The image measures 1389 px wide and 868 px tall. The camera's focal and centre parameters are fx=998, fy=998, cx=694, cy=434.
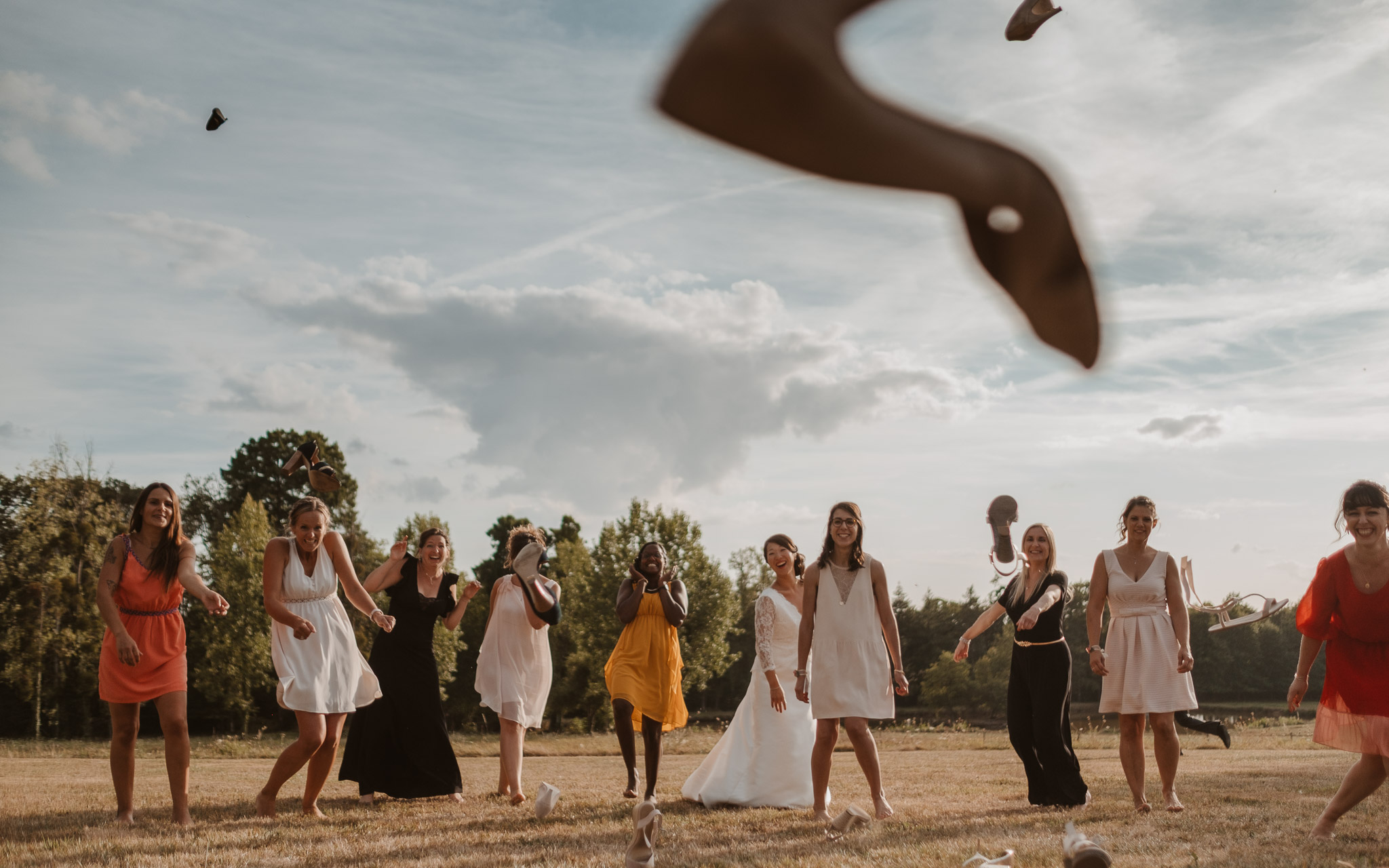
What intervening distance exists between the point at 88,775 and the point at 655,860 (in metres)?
10.7

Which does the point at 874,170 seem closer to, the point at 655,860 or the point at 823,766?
the point at 655,860

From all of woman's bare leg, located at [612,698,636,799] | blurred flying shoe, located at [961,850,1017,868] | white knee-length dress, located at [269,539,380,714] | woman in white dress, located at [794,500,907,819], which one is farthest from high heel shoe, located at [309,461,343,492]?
blurred flying shoe, located at [961,850,1017,868]

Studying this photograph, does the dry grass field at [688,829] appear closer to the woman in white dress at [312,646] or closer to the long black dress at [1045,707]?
the long black dress at [1045,707]

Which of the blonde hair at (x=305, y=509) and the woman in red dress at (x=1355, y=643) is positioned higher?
the blonde hair at (x=305, y=509)

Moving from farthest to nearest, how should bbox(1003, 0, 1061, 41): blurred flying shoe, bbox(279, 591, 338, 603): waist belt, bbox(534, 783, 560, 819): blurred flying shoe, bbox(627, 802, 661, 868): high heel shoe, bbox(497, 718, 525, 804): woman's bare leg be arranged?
1. bbox(497, 718, 525, 804): woman's bare leg
2. bbox(534, 783, 560, 819): blurred flying shoe
3. bbox(279, 591, 338, 603): waist belt
4. bbox(627, 802, 661, 868): high heel shoe
5. bbox(1003, 0, 1061, 41): blurred flying shoe

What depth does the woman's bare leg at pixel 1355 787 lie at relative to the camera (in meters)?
6.10

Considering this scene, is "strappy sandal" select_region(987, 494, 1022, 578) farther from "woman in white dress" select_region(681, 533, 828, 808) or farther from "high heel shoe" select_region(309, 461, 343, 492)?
"high heel shoe" select_region(309, 461, 343, 492)

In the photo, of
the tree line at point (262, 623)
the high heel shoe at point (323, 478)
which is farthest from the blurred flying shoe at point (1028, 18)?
the tree line at point (262, 623)

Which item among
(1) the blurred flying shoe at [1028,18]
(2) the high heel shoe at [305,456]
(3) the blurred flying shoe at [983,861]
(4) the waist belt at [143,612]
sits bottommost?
(3) the blurred flying shoe at [983,861]

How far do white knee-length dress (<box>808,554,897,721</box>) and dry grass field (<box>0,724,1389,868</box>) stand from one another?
858 millimetres

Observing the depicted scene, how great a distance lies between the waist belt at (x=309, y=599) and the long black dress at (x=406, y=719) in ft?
3.53

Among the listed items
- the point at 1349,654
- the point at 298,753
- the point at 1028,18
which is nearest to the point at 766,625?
the point at 298,753

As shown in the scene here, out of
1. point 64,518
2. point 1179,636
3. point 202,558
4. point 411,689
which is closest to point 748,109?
point 1179,636

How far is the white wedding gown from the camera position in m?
8.44
